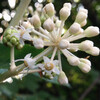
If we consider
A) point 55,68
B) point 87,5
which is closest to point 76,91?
point 87,5

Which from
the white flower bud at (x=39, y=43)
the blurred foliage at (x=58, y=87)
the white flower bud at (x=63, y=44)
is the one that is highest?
the white flower bud at (x=39, y=43)

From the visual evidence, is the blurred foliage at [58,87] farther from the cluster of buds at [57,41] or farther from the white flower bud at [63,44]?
the white flower bud at [63,44]

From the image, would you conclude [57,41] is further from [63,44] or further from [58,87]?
[58,87]

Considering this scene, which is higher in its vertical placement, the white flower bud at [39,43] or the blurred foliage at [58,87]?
the white flower bud at [39,43]

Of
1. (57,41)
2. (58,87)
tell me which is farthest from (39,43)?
(58,87)

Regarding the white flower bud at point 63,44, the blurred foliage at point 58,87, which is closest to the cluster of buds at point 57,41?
the white flower bud at point 63,44

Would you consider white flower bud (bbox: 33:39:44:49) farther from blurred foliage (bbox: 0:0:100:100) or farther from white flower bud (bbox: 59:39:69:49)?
blurred foliage (bbox: 0:0:100:100)

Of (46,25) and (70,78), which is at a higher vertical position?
(46,25)

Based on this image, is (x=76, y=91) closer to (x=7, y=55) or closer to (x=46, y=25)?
(x=7, y=55)

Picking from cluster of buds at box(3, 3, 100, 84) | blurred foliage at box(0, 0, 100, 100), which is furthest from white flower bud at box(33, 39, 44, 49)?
blurred foliage at box(0, 0, 100, 100)
